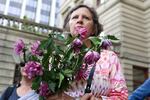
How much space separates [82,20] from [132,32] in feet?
51.7

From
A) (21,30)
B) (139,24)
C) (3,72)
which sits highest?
(139,24)

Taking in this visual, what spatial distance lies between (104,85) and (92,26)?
60 cm

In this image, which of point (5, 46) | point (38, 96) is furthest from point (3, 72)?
point (38, 96)

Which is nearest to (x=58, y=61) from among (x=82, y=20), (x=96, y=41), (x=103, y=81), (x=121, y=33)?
(x=96, y=41)

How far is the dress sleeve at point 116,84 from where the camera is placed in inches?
74.3

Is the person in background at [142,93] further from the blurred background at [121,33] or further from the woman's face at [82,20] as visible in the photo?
the blurred background at [121,33]

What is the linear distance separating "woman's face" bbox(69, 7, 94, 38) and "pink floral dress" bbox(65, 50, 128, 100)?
0.30 meters

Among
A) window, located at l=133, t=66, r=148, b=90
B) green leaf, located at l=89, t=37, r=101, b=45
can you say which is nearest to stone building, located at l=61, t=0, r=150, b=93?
window, located at l=133, t=66, r=148, b=90

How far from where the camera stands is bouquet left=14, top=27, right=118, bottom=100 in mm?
1642

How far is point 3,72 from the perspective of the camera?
13047mm

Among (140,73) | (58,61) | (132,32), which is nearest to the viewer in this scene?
(58,61)

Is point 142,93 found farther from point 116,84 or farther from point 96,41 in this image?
point 96,41

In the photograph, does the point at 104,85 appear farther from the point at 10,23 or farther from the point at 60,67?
the point at 10,23

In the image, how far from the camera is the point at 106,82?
196 cm
